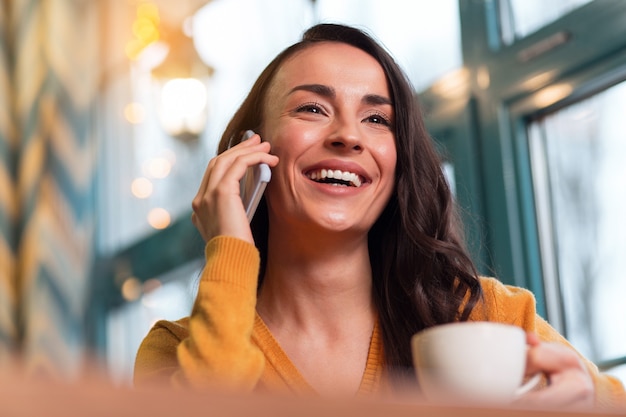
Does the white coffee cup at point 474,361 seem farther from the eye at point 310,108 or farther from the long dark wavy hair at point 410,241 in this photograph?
the eye at point 310,108

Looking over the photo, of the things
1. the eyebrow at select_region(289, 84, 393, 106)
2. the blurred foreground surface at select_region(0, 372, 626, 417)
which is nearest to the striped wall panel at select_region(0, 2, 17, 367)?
the eyebrow at select_region(289, 84, 393, 106)

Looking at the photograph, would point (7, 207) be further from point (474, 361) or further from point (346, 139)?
point (474, 361)

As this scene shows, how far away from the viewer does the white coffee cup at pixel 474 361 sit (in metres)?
0.70

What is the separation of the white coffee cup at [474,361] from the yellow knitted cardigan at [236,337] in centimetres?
29

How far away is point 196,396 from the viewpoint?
32 centimetres

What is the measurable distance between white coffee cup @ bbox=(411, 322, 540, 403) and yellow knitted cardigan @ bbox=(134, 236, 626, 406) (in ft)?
0.96

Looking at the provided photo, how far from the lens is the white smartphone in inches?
56.1

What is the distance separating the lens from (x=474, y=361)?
2.30 ft

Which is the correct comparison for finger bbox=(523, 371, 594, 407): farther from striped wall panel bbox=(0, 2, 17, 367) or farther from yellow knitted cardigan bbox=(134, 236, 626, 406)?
striped wall panel bbox=(0, 2, 17, 367)

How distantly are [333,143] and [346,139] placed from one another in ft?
0.09

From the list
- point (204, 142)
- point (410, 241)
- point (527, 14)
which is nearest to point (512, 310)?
point (410, 241)

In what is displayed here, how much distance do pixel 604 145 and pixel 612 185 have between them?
9 cm

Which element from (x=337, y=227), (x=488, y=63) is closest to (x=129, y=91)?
(x=488, y=63)

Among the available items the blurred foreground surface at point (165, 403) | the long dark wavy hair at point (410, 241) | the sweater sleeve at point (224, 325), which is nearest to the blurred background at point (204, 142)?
the long dark wavy hair at point (410, 241)
